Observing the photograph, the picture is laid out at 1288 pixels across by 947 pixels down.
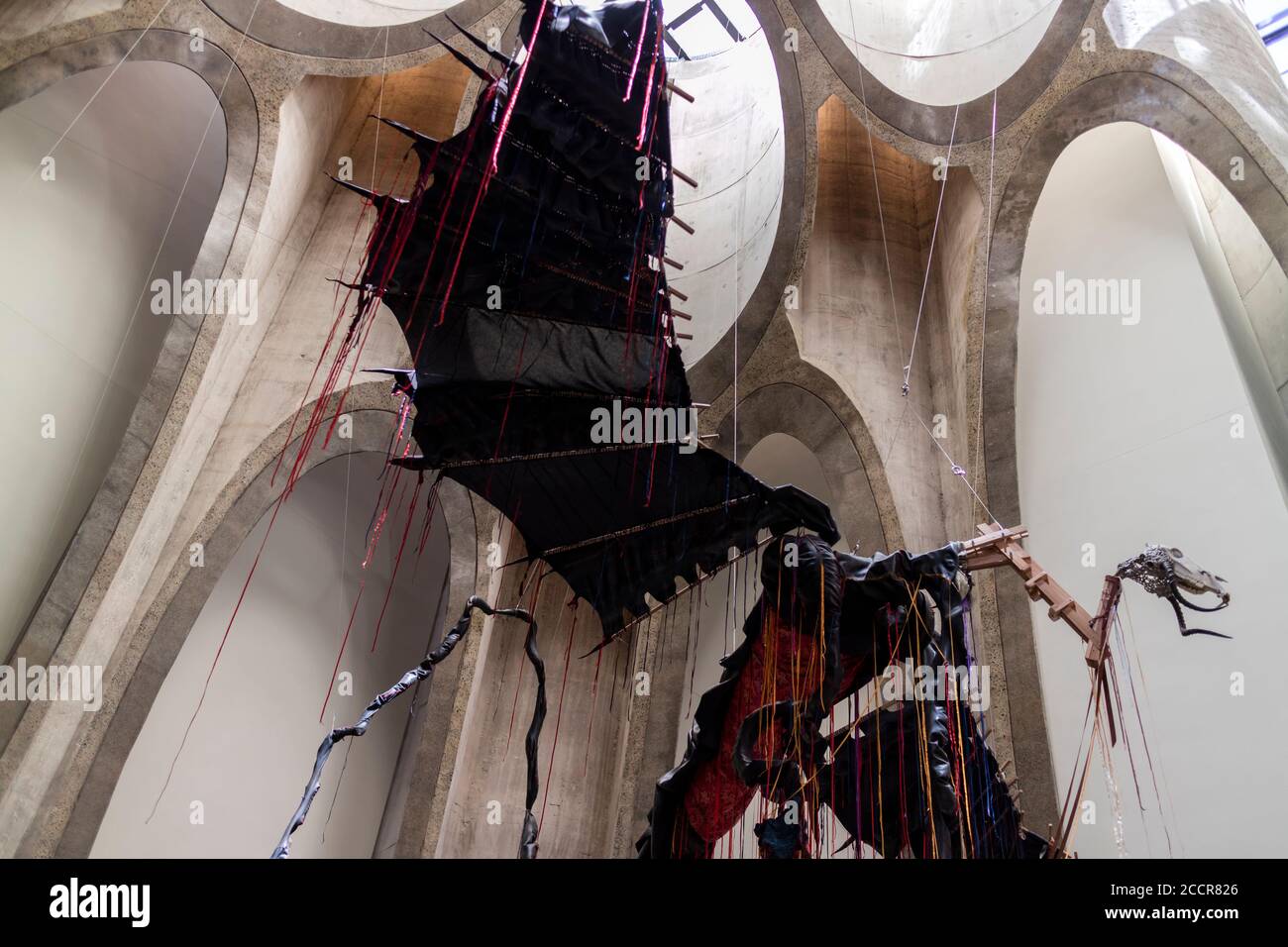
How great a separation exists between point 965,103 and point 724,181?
2.94 m

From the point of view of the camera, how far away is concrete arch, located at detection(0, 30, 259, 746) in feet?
21.6

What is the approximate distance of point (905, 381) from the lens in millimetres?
8477

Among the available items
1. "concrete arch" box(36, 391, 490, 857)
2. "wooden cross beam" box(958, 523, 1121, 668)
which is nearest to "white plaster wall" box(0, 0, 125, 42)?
"concrete arch" box(36, 391, 490, 857)

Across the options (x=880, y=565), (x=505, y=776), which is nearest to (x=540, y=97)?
(x=880, y=565)

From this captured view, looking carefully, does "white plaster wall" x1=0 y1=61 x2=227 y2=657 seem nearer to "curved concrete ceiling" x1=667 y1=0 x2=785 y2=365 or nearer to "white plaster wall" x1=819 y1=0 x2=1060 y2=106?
"curved concrete ceiling" x1=667 y1=0 x2=785 y2=365

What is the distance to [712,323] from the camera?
30.4 feet

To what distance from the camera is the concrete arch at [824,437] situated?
26.8ft

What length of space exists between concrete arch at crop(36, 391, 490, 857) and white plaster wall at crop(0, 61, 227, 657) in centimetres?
94

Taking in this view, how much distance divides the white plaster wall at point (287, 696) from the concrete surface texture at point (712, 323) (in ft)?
1.19

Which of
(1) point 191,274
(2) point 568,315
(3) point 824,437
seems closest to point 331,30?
(1) point 191,274

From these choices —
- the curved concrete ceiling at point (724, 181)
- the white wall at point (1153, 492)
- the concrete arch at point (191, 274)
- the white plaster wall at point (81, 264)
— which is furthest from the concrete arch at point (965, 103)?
the white plaster wall at point (81, 264)

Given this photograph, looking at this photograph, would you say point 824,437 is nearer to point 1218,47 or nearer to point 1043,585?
point 1218,47
